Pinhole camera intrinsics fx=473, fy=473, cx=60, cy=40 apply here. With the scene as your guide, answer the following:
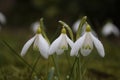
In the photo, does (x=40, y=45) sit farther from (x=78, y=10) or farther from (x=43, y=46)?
(x=78, y=10)

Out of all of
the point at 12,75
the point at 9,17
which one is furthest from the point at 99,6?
the point at 12,75

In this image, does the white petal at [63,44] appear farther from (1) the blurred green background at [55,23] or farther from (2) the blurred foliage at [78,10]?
(2) the blurred foliage at [78,10]

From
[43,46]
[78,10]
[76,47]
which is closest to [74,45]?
[76,47]

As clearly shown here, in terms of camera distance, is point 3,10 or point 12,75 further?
point 3,10

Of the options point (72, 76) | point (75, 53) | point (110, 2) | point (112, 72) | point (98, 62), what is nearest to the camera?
point (75, 53)

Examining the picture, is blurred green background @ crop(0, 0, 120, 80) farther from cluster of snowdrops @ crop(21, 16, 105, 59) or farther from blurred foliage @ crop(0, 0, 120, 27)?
cluster of snowdrops @ crop(21, 16, 105, 59)

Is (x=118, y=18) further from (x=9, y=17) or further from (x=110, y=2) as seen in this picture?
(x=9, y=17)
